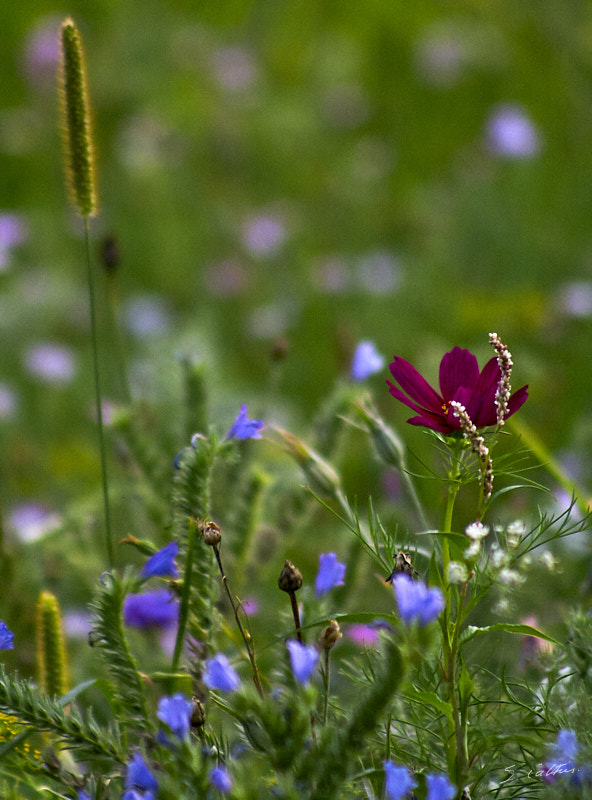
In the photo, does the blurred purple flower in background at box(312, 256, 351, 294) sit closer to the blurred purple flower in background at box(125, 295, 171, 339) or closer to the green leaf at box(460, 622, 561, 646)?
the blurred purple flower in background at box(125, 295, 171, 339)

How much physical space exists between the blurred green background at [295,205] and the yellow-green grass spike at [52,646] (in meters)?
0.66

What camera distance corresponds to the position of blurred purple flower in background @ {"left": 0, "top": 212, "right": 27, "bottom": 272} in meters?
1.79

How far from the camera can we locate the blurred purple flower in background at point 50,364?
5.42 feet

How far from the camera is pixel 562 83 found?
2.61 meters

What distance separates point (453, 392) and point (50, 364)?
4.12 feet

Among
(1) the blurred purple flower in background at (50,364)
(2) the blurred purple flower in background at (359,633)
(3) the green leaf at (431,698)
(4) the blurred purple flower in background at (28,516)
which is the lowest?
(3) the green leaf at (431,698)

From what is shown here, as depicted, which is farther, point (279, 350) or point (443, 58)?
point (443, 58)

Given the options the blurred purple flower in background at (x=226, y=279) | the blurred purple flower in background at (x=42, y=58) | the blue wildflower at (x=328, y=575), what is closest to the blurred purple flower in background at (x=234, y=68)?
the blurred purple flower in background at (x=42, y=58)

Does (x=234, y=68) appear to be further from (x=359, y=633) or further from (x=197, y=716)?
(x=197, y=716)

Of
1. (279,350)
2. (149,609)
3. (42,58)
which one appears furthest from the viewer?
(42,58)

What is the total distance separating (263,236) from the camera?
2223mm

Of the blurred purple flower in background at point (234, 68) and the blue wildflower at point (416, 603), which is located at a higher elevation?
the blurred purple flower in background at point (234, 68)

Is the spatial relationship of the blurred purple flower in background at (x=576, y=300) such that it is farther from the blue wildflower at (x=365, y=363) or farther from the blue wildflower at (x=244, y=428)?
the blue wildflower at (x=244, y=428)

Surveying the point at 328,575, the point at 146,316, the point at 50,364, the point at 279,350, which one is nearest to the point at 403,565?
the point at 328,575
